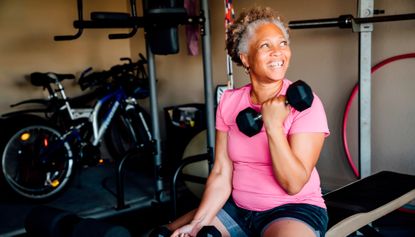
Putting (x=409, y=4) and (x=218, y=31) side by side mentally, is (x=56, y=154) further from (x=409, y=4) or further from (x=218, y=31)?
(x=409, y=4)

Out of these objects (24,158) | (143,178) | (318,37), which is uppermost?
(318,37)

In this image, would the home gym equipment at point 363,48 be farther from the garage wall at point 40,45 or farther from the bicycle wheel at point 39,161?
the garage wall at point 40,45

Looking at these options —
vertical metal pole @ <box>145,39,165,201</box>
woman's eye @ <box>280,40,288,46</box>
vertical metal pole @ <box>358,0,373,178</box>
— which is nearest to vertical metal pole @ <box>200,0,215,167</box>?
vertical metal pole @ <box>145,39,165,201</box>

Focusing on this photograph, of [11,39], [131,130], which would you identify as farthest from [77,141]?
[11,39]

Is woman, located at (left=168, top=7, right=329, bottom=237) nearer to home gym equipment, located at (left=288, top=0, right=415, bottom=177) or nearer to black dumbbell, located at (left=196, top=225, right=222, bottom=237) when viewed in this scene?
black dumbbell, located at (left=196, top=225, right=222, bottom=237)

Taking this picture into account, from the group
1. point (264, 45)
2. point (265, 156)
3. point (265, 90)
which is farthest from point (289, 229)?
point (264, 45)

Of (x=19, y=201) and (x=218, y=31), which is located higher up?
(x=218, y=31)

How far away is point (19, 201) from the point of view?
3.71 m

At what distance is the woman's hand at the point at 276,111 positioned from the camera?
148 cm

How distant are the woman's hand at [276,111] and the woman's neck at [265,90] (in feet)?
0.79

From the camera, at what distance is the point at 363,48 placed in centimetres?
243

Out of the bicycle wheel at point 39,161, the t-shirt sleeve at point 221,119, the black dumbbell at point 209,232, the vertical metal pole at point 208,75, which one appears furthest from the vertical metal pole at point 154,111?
the black dumbbell at point 209,232

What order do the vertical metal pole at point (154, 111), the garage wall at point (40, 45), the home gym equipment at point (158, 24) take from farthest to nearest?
the garage wall at point (40, 45) → the vertical metal pole at point (154, 111) → the home gym equipment at point (158, 24)

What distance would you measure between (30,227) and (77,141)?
2.09 m
